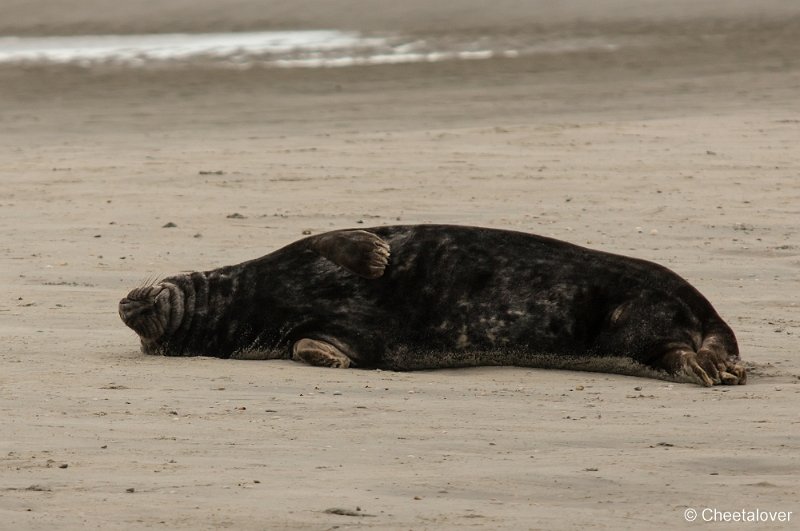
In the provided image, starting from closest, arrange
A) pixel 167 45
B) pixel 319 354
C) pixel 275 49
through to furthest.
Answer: pixel 319 354
pixel 275 49
pixel 167 45

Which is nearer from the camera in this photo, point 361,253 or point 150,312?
point 361,253

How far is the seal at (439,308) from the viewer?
241 inches

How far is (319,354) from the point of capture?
6230 mm

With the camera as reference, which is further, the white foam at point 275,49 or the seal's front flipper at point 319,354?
the white foam at point 275,49

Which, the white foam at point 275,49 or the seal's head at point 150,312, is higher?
the seal's head at point 150,312

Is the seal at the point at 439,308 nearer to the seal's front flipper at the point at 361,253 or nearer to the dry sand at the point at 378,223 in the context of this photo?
the seal's front flipper at the point at 361,253

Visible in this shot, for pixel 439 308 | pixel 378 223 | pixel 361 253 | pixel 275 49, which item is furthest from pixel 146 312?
pixel 275 49

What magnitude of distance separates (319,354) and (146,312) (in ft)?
2.58

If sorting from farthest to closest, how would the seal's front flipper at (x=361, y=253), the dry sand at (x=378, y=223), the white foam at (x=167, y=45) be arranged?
the white foam at (x=167, y=45), the seal's front flipper at (x=361, y=253), the dry sand at (x=378, y=223)

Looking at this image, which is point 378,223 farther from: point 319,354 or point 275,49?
point 275,49

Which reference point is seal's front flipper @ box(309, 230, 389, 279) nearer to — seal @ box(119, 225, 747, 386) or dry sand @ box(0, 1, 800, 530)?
seal @ box(119, 225, 747, 386)

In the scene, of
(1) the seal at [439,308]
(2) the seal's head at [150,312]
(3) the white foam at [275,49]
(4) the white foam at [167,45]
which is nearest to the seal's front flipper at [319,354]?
(1) the seal at [439,308]

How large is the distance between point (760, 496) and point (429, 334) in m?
2.24

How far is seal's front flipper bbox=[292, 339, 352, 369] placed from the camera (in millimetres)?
6227
